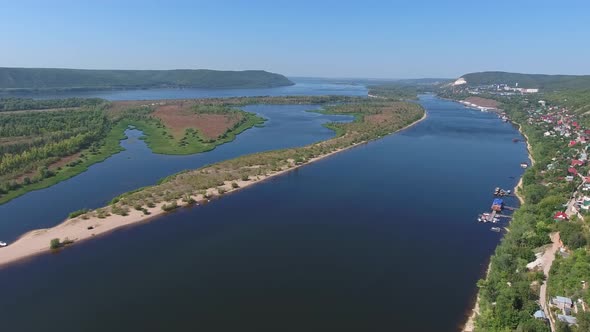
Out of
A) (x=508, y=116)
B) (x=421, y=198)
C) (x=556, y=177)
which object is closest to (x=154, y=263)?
(x=421, y=198)

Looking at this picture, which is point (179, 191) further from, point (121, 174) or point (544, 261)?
point (544, 261)

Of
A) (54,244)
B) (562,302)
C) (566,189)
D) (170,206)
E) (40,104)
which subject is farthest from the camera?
(40,104)

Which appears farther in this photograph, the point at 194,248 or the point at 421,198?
the point at 421,198

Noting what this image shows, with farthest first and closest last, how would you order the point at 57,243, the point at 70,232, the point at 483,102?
the point at 483,102, the point at 70,232, the point at 57,243

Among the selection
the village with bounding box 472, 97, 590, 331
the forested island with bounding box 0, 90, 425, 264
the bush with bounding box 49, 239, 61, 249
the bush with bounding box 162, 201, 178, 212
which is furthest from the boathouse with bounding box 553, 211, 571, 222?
the bush with bounding box 49, 239, 61, 249

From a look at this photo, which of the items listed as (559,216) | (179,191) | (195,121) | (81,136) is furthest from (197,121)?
(559,216)

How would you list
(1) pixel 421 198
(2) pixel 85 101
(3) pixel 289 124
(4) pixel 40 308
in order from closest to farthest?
(4) pixel 40 308 < (1) pixel 421 198 < (3) pixel 289 124 < (2) pixel 85 101

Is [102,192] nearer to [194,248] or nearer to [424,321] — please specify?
[194,248]
